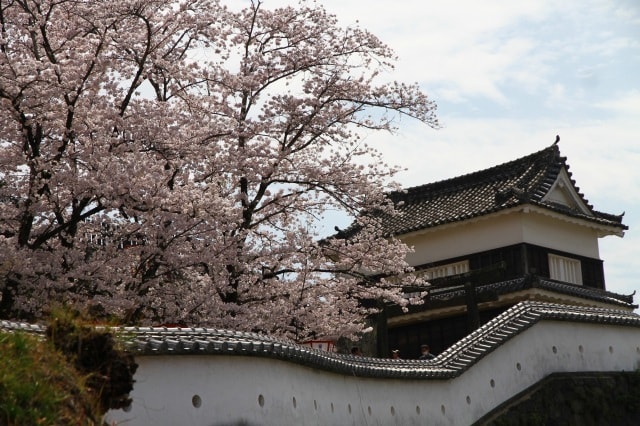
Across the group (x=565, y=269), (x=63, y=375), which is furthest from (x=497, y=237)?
(x=63, y=375)

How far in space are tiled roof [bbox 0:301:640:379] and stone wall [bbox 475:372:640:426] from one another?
3.71 ft

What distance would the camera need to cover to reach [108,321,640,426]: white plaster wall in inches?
440

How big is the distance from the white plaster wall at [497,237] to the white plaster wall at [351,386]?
7.75 meters

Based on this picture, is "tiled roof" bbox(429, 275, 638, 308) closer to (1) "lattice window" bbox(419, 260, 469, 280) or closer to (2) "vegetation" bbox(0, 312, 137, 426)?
(1) "lattice window" bbox(419, 260, 469, 280)

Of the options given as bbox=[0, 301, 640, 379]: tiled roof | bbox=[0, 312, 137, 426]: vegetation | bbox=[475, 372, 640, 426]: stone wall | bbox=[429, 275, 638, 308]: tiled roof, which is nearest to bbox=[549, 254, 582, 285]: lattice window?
bbox=[429, 275, 638, 308]: tiled roof

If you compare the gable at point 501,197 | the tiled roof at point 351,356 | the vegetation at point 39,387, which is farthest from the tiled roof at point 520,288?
the vegetation at point 39,387

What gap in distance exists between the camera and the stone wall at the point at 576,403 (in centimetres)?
1811

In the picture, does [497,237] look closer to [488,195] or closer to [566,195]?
[488,195]

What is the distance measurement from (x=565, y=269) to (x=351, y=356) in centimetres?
1591

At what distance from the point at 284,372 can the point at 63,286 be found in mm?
6062

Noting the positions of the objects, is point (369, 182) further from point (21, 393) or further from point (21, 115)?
point (21, 393)

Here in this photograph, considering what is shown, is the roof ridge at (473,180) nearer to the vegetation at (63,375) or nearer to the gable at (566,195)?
the gable at (566,195)

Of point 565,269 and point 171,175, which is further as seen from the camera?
point 565,269

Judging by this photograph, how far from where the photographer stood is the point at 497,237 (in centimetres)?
2916
